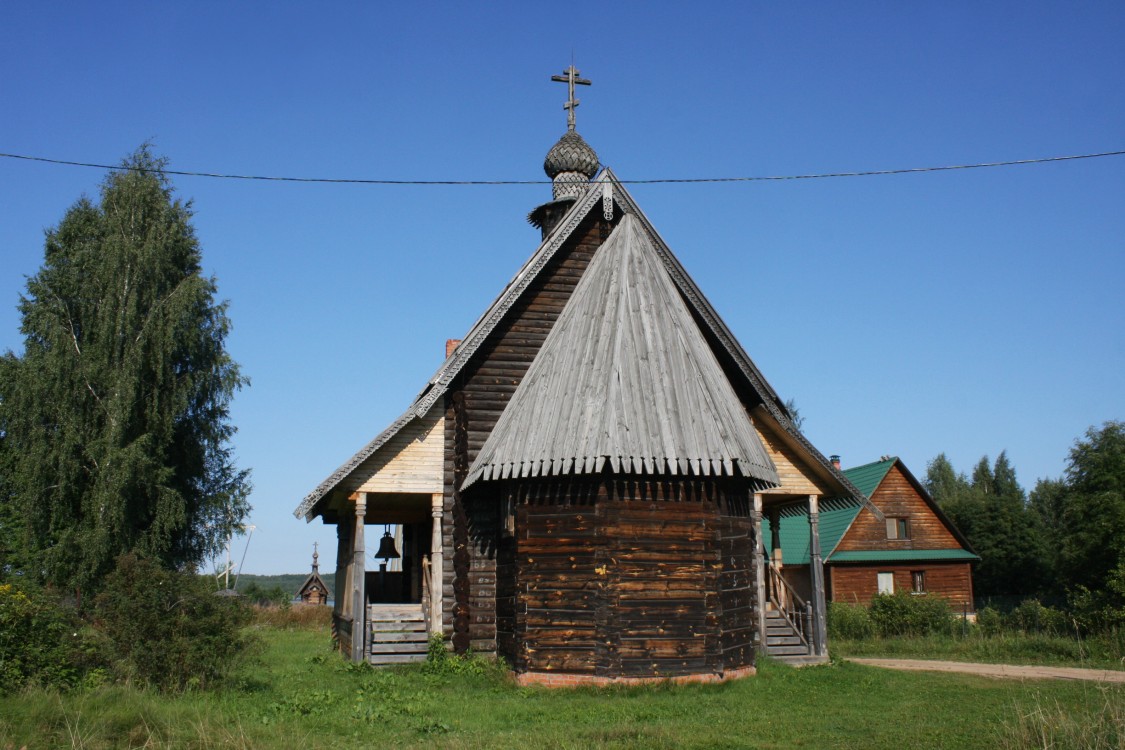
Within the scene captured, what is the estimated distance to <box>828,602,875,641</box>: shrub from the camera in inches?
1120

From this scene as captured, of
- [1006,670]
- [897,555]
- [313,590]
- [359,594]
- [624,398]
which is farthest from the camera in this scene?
[313,590]

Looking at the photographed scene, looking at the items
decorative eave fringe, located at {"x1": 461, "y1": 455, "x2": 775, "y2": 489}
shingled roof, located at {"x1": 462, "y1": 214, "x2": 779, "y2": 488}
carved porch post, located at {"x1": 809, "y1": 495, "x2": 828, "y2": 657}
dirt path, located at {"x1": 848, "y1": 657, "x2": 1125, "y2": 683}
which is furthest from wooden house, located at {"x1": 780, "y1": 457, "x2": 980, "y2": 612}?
decorative eave fringe, located at {"x1": 461, "y1": 455, "x2": 775, "y2": 489}

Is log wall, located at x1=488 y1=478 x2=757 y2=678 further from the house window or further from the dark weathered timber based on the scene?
the house window

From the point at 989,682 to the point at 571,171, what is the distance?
45.7 ft

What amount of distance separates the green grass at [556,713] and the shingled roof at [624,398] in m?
3.17

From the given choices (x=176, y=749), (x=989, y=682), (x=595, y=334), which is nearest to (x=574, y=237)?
(x=595, y=334)

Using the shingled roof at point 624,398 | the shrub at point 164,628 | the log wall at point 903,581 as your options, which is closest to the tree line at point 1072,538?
the log wall at point 903,581

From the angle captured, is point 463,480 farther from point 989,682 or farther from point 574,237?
point 989,682

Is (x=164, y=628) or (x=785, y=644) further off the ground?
(x=164, y=628)

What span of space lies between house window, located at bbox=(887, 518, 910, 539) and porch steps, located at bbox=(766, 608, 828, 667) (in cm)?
2013

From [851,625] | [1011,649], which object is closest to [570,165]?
[1011,649]

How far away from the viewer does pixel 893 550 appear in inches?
1437

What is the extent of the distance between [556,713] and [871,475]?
2923cm

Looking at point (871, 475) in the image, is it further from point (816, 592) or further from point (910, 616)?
point (816, 592)
